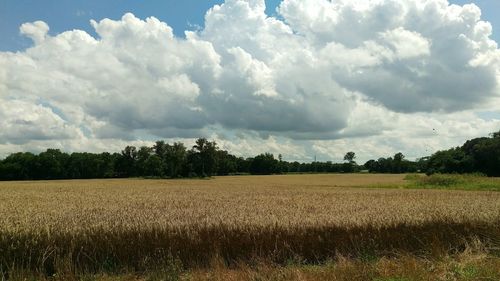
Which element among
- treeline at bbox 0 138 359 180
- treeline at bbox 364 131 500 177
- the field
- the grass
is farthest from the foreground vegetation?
treeline at bbox 0 138 359 180

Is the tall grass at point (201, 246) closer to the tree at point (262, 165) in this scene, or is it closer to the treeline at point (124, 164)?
the treeline at point (124, 164)

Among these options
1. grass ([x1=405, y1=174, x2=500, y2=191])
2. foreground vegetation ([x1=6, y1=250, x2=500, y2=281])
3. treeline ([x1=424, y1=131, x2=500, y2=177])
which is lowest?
foreground vegetation ([x1=6, y1=250, x2=500, y2=281])

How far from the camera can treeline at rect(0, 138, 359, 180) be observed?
357 feet

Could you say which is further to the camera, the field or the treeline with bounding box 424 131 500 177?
the treeline with bounding box 424 131 500 177

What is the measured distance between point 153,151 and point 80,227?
12287 cm

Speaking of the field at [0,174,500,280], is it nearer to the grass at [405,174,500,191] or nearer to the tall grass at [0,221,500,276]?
the tall grass at [0,221,500,276]

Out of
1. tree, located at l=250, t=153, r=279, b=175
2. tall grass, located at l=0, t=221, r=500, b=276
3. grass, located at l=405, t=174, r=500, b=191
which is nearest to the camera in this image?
tall grass, located at l=0, t=221, r=500, b=276

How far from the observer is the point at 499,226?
15188mm

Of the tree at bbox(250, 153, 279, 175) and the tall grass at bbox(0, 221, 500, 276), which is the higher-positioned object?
the tree at bbox(250, 153, 279, 175)

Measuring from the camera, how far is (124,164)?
127 m

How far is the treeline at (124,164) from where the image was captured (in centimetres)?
10869

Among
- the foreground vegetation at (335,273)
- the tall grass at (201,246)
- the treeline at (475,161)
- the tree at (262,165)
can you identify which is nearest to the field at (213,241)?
the tall grass at (201,246)

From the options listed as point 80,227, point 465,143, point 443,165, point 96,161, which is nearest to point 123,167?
point 96,161

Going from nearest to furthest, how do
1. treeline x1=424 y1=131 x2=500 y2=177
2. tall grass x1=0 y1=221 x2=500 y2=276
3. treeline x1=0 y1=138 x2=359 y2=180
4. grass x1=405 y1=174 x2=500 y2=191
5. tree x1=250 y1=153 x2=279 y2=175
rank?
1. tall grass x1=0 y1=221 x2=500 y2=276
2. grass x1=405 y1=174 x2=500 y2=191
3. treeline x1=424 y1=131 x2=500 y2=177
4. treeline x1=0 y1=138 x2=359 y2=180
5. tree x1=250 y1=153 x2=279 y2=175
